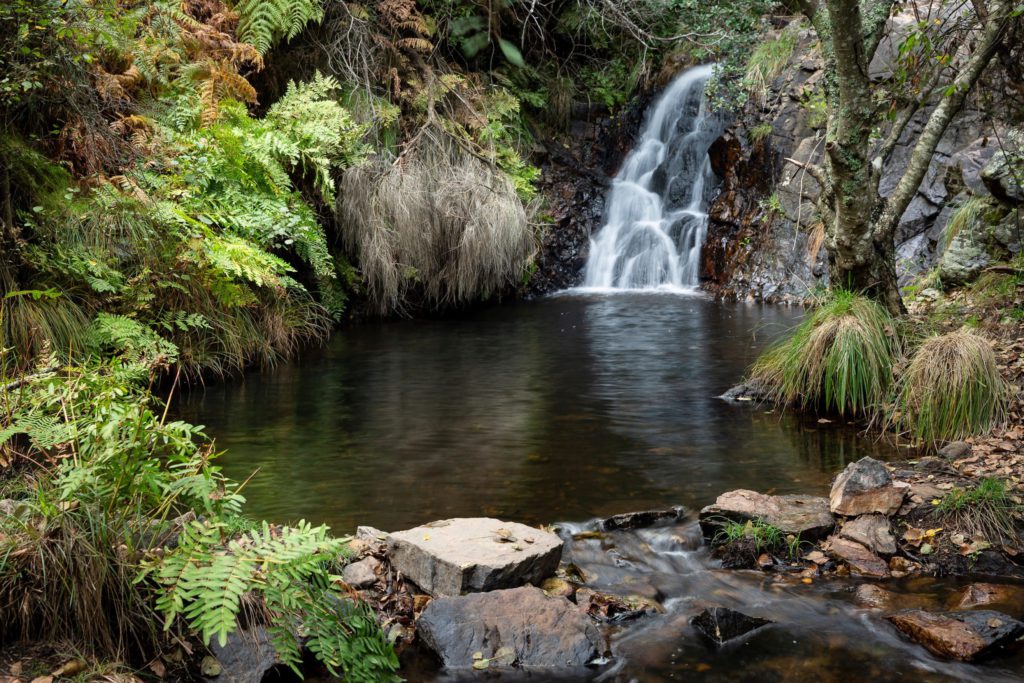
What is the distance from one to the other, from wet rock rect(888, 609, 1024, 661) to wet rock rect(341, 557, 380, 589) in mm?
2480

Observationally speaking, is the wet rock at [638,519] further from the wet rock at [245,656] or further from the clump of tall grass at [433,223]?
the clump of tall grass at [433,223]

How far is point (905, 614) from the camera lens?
3867 mm

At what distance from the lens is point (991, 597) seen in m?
4.10

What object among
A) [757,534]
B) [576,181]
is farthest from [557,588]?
[576,181]

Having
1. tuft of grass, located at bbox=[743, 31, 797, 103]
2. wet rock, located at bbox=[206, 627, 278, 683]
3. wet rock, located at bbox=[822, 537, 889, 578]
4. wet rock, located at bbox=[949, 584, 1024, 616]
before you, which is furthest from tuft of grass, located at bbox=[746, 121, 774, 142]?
wet rock, located at bbox=[206, 627, 278, 683]

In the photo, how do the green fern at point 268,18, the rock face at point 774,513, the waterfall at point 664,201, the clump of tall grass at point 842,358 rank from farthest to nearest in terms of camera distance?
the waterfall at point 664,201
the green fern at point 268,18
the clump of tall grass at point 842,358
the rock face at point 774,513

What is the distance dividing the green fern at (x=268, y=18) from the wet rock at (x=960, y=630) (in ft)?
32.9

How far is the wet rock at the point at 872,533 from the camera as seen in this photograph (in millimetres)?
4539

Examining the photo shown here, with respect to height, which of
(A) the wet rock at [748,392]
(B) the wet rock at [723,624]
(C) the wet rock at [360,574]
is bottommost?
(B) the wet rock at [723,624]

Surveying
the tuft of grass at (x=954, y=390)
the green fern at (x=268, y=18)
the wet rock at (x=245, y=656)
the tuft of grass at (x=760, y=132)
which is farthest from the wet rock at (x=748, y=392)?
the tuft of grass at (x=760, y=132)

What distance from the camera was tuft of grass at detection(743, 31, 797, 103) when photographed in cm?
1405

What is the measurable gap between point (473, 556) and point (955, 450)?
3.60 m

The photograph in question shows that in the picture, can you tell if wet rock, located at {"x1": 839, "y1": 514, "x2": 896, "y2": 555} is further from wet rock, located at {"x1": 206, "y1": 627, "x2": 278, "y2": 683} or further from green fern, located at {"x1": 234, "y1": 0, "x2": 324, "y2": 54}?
green fern, located at {"x1": 234, "y1": 0, "x2": 324, "y2": 54}

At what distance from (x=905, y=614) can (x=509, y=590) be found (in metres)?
1.83
